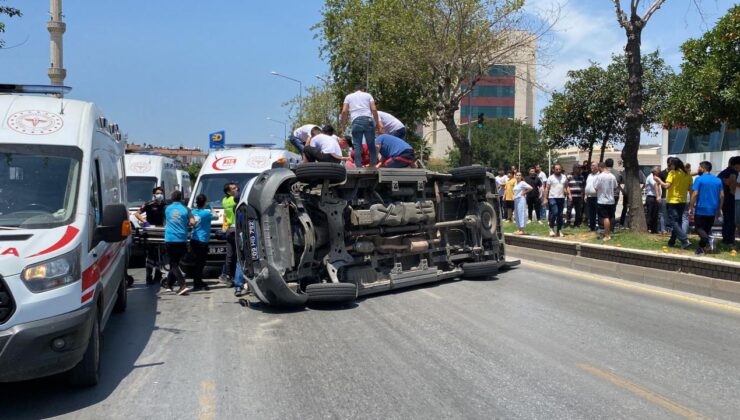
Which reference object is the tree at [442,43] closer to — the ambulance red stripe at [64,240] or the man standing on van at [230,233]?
the man standing on van at [230,233]

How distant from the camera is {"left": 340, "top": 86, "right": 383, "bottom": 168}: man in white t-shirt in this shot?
10047mm

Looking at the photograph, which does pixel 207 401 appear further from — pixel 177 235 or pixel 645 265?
pixel 645 265

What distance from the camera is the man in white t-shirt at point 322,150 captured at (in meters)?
9.70

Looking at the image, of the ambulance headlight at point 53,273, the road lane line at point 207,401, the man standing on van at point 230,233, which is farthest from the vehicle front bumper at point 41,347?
the man standing on van at point 230,233

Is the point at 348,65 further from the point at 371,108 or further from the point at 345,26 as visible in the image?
the point at 371,108

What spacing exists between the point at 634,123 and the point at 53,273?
12777mm

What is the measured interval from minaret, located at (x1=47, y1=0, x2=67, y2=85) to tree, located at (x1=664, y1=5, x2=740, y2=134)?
15.6m

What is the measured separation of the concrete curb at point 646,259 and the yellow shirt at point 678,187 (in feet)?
4.88

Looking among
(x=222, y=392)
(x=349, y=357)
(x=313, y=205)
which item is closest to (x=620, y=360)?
(x=349, y=357)

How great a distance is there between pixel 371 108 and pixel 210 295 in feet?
13.1

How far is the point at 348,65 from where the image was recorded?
102 ft

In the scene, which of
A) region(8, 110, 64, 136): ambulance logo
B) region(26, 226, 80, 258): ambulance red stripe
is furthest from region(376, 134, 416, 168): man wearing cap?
region(26, 226, 80, 258): ambulance red stripe

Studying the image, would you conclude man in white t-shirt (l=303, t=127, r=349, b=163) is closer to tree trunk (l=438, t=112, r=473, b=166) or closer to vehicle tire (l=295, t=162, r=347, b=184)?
vehicle tire (l=295, t=162, r=347, b=184)

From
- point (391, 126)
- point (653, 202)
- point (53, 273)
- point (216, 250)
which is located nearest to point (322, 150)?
point (391, 126)
